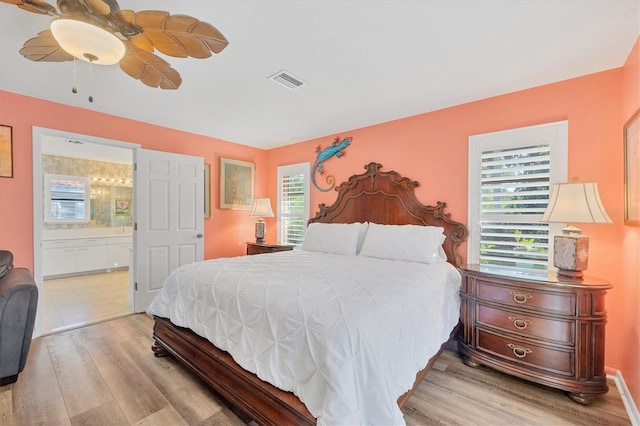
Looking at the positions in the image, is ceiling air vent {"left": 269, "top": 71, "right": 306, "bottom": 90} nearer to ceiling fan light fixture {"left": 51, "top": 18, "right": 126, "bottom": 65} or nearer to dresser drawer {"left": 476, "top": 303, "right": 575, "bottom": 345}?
ceiling fan light fixture {"left": 51, "top": 18, "right": 126, "bottom": 65}

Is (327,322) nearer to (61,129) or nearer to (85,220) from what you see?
(61,129)

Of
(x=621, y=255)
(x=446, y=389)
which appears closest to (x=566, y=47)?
(x=621, y=255)

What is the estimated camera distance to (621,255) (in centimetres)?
221

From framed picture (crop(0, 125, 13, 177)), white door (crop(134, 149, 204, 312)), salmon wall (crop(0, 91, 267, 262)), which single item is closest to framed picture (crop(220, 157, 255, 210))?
salmon wall (crop(0, 91, 267, 262))

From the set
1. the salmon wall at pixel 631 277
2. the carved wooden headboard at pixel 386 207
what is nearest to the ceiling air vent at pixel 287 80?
the carved wooden headboard at pixel 386 207

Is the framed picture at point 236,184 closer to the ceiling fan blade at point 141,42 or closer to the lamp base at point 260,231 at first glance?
the lamp base at point 260,231

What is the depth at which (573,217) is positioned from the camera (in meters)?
2.03

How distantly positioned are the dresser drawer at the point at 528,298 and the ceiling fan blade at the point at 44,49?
10.9 feet

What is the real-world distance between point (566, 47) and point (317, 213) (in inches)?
123

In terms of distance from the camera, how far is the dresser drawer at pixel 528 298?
1.98 meters

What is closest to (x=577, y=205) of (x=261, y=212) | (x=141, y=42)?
(x=141, y=42)

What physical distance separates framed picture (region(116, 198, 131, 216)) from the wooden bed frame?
5.05 meters

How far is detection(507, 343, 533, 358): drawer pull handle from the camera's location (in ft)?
6.88

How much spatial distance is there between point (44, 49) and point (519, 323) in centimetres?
367
